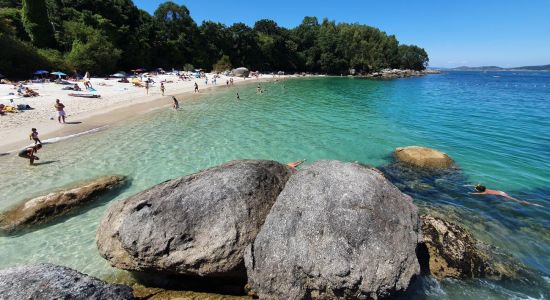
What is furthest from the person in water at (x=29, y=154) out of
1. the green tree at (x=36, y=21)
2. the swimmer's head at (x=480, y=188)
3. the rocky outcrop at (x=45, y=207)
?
the green tree at (x=36, y=21)

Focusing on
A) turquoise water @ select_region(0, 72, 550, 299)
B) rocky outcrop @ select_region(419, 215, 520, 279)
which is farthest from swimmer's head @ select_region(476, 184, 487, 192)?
rocky outcrop @ select_region(419, 215, 520, 279)

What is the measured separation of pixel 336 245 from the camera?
585 centimetres

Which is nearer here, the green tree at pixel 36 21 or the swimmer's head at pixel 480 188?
the swimmer's head at pixel 480 188

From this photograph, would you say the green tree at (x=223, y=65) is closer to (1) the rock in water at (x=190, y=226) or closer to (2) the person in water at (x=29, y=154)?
(2) the person in water at (x=29, y=154)

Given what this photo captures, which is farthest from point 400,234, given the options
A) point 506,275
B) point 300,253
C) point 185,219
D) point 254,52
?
point 254,52

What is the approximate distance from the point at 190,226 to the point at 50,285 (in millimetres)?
2527

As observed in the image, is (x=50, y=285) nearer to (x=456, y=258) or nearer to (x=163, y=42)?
(x=456, y=258)

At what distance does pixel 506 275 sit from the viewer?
7.80m

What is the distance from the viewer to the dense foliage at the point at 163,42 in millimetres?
48219

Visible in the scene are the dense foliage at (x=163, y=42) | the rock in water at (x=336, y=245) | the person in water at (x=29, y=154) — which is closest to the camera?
the rock in water at (x=336, y=245)

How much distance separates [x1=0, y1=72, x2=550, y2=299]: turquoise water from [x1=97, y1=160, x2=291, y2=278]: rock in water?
1.91 metres

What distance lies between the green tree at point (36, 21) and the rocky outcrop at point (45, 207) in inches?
2137

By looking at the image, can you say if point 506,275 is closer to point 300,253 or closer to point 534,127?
point 300,253

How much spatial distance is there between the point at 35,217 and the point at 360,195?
10.6m
